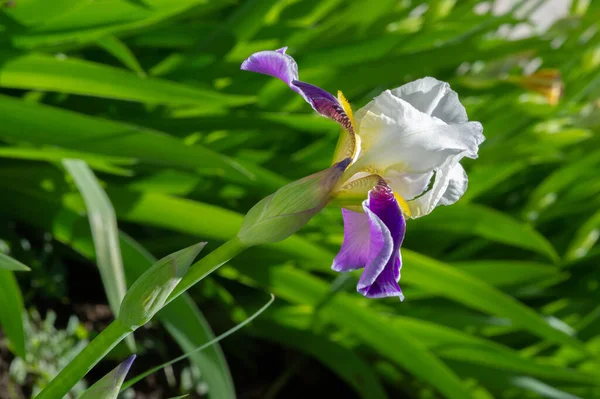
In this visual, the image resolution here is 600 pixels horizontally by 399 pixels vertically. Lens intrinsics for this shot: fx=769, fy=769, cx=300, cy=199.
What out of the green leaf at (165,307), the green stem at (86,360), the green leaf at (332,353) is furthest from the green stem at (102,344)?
the green leaf at (332,353)

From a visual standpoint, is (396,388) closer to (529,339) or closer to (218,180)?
(529,339)

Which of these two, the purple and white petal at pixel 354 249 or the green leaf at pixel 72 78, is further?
the green leaf at pixel 72 78

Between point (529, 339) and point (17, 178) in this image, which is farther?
point (529, 339)

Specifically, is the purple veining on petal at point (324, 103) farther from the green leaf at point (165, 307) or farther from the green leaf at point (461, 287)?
the green leaf at point (461, 287)

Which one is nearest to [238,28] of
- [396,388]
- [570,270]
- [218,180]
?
[218,180]

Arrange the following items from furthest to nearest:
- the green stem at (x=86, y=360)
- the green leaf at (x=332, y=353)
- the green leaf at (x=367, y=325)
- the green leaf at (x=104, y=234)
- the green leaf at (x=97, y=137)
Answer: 1. the green leaf at (x=332, y=353)
2. the green leaf at (x=367, y=325)
3. the green leaf at (x=97, y=137)
4. the green leaf at (x=104, y=234)
5. the green stem at (x=86, y=360)

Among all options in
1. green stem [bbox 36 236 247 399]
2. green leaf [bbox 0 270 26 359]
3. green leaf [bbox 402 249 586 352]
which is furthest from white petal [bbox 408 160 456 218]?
green leaf [bbox 402 249 586 352]
